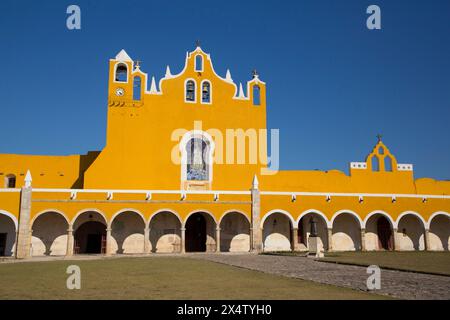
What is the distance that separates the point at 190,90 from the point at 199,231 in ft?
29.2

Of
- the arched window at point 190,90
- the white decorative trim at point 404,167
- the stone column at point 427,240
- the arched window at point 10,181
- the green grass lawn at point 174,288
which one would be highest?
the arched window at point 190,90

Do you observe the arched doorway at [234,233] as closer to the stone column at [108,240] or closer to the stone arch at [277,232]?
the stone arch at [277,232]

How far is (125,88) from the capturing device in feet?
95.4

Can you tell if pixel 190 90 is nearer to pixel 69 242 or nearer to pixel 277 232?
pixel 277 232

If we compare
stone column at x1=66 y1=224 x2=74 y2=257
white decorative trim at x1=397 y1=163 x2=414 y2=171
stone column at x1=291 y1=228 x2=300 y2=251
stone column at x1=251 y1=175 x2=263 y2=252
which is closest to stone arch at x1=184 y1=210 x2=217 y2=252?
stone column at x1=251 y1=175 x2=263 y2=252

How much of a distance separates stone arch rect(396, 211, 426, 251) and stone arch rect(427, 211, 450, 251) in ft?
2.63

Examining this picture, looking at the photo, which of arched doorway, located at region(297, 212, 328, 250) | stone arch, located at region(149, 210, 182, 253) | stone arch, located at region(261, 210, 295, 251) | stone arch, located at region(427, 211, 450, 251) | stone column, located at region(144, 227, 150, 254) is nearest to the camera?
stone column, located at region(144, 227, 150, 254)

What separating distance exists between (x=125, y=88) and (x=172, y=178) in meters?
6.25

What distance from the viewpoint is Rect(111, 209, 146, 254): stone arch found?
2664 cm

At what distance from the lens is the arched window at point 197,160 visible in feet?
95.3

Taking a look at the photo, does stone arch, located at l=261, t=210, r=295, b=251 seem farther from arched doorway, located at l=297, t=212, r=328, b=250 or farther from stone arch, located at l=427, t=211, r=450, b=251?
stone arch, located at l=427, t=211, r=450, b=251

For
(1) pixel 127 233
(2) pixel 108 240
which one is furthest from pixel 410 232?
(2) pixel 108 240

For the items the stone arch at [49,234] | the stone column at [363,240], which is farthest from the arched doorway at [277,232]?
the stone arch at [49,234]
